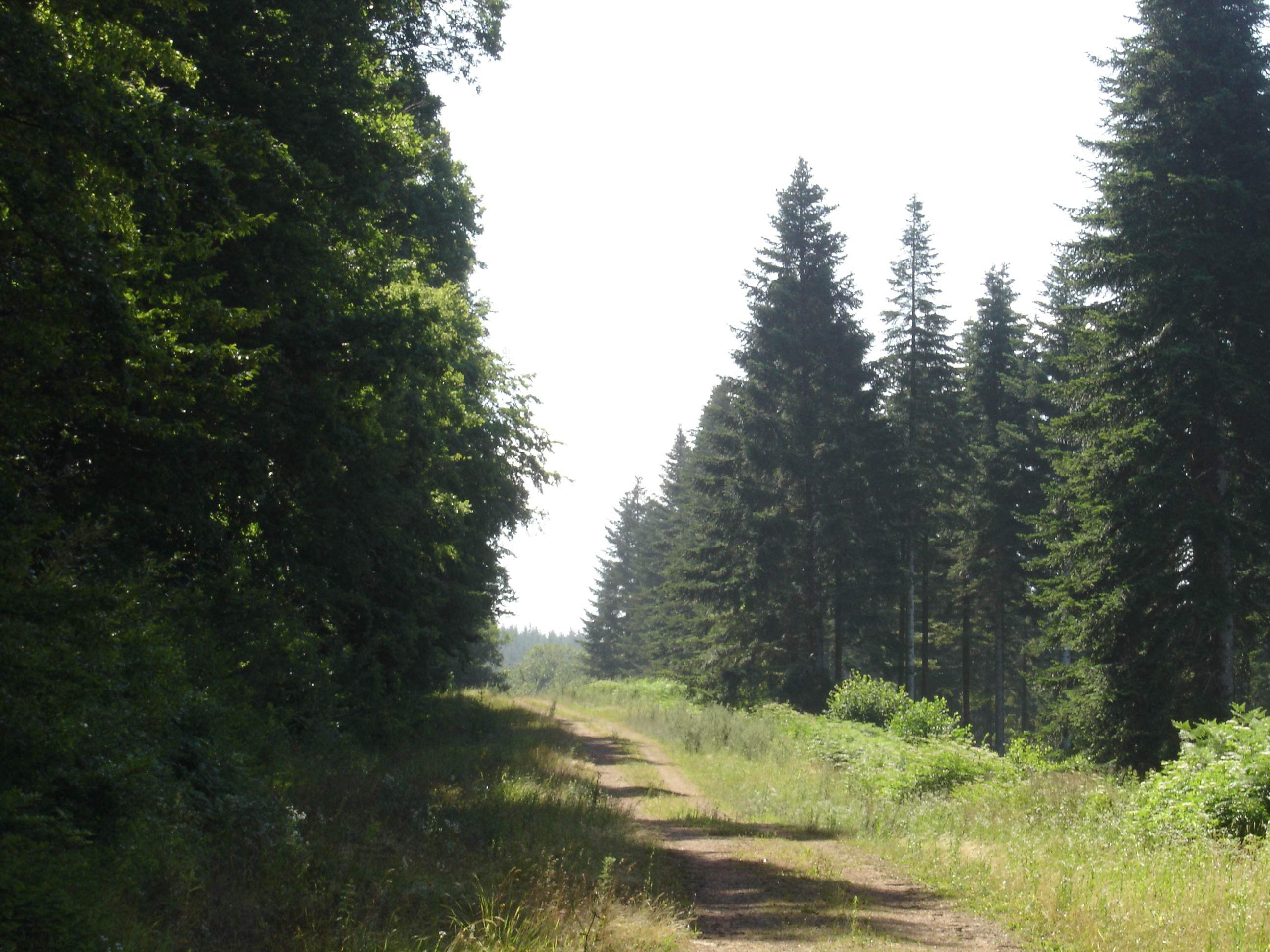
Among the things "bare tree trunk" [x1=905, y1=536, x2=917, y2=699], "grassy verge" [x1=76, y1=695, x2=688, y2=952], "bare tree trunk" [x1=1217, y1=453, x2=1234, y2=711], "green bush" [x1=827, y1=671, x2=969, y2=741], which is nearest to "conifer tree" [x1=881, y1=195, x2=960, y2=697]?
"bare tree trunk" [x1=905, y1=536, x2=917, y2=699]

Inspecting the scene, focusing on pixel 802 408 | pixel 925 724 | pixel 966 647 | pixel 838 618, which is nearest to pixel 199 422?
pixel 925 724

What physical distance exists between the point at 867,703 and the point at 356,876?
744 inches

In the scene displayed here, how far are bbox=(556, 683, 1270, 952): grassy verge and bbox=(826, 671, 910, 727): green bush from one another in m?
1.16

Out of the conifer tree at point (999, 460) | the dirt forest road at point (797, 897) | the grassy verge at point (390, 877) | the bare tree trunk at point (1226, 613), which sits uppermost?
the conifer tree at point (999, 460)

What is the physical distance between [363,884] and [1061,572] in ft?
64.2

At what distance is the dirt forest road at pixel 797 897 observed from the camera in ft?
22.5

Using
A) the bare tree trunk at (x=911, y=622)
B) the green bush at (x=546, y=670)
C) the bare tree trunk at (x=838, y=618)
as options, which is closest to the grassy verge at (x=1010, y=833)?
the bare tree trunk at (x=838, y=618)

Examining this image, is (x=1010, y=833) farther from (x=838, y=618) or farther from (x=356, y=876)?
(x=838, y=618)

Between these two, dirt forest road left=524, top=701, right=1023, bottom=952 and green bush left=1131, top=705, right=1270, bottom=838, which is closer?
dirt forest road left=524, top=701, right=1023, bottom=952

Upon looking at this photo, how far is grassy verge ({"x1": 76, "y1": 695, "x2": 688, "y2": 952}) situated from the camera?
520cm

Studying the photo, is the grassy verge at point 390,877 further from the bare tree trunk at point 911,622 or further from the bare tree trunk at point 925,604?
the bare tree trunk at point 925,604

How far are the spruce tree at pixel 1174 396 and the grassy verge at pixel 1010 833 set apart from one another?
2743 millimetres

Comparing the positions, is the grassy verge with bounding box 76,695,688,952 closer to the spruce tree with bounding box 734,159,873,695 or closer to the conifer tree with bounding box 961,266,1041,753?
the spruce tree with bounding box 734,159,873,695

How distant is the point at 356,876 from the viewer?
659 centimetres
